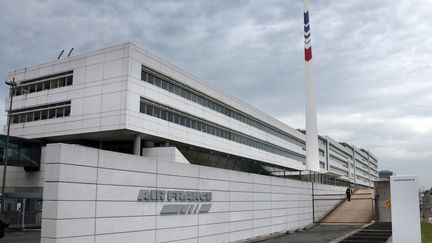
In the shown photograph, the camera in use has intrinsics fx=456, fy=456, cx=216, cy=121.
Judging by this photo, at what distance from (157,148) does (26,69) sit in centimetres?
1751

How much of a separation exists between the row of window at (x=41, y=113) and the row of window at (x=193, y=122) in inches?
320

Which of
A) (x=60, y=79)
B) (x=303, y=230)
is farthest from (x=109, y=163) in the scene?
(x=60, y=79)

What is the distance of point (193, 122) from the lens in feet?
156

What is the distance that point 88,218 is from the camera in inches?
587

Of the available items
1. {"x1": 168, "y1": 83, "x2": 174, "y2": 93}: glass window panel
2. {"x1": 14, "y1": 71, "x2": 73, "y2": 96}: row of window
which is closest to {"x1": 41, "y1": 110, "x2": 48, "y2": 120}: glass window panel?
{"x1": 14, "y1": 71, "x2": 73, "y2": 96}: row of window

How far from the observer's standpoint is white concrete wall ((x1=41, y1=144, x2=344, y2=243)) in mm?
13984

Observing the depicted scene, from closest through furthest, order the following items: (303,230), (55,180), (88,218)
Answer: (55,180)
(88,218)
(303,230)

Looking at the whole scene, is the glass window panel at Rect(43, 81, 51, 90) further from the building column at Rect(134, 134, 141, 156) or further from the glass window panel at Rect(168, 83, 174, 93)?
the glass window panel at Rect(168, 83, 174, 93)

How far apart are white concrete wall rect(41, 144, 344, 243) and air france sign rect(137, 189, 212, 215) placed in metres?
0.21

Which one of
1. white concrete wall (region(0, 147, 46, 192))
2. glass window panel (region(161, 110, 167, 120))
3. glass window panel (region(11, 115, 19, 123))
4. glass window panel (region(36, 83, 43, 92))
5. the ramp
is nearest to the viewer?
glass window panel (region(161, 110, 167, 120))

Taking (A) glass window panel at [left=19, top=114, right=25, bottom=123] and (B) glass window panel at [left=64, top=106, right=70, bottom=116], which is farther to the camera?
(A) glass window panel at [left=19, top=114, right=25, bottom=123]

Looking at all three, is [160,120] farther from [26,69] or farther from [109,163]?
[109,163]

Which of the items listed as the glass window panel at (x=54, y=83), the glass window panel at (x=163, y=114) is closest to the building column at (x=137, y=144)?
the glass window panel at (x=163, y=114)

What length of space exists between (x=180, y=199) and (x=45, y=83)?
3070cm
